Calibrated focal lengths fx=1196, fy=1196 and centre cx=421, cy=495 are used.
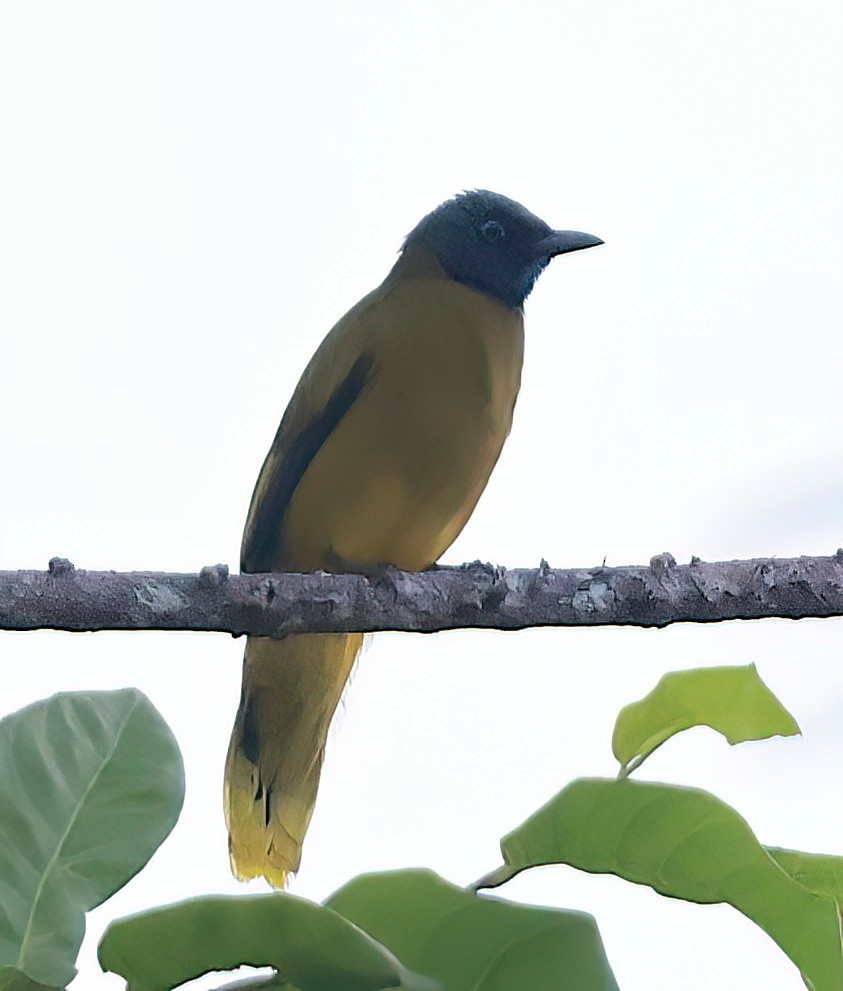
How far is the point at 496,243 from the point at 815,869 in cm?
217

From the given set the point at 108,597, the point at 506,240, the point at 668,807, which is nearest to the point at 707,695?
the point at 668,807

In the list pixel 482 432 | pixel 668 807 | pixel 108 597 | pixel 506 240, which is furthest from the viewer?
pixel 506 240

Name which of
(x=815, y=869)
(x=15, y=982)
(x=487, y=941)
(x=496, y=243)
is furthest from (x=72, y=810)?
(x=496, y=243)

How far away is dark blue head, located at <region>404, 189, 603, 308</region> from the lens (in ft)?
8.79

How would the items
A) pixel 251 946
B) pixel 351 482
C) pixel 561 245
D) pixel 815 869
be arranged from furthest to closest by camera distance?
pixel 561 245
pixel 351 482
pixel 815 869
pixel 251 946

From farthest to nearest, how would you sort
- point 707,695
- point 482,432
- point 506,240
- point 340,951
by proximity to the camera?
point 506,240, point 482,432, point 707,695, point 340,951

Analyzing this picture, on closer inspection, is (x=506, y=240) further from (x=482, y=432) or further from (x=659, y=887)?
(x=659, y=887)

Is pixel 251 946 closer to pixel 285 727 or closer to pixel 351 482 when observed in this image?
pixel 351 482

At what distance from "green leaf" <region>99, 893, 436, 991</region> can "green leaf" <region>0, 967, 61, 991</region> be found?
0.12ft

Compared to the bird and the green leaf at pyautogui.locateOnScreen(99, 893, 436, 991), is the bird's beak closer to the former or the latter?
the bird

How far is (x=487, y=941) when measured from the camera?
21.3 inches

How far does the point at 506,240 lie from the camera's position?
2.74 metres

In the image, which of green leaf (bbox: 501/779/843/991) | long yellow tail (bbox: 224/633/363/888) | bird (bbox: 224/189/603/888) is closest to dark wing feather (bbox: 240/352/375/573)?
bird (bbox: 224/189/603/888)

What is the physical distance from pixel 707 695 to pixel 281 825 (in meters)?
1.64
